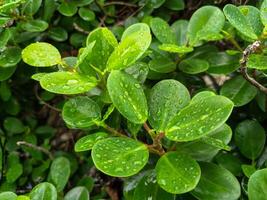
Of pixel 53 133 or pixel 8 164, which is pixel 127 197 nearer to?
pixel 8 164

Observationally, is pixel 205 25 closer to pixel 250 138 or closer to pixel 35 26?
pixel 250 138

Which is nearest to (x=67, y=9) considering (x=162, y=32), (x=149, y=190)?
(x=162, y=32)

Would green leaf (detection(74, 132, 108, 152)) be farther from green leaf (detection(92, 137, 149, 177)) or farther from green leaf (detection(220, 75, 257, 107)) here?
green leaf (detection(220, 75, 257, 107))

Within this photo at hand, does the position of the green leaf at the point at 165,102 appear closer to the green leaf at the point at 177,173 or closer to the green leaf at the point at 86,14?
the green leaf at the point at 177,173

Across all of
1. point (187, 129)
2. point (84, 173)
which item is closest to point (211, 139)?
point (187, 129)

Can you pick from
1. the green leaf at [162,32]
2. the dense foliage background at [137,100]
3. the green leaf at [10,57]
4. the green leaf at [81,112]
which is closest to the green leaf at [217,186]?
the dense foliage background at [137,100]

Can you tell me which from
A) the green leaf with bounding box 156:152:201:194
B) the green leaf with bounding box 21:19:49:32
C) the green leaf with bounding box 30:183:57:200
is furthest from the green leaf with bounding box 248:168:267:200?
the green leaf with bounding box 21:19:49:32
